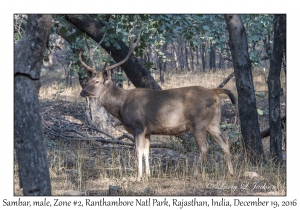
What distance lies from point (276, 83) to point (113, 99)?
2.91 m

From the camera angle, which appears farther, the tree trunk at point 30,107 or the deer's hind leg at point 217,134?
the deer's hind leg at point 217,134

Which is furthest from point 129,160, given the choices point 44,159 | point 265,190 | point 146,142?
point 44,159

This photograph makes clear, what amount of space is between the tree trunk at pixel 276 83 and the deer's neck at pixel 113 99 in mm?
2633

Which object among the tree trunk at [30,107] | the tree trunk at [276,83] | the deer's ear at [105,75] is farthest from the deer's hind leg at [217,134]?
the tree trunk at [30,107]

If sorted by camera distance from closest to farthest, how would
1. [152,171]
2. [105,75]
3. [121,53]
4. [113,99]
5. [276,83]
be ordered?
[152,171] < [276,83] < [113,99] < [105,75] < [121,53]

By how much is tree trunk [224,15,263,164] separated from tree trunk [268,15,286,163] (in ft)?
1.02

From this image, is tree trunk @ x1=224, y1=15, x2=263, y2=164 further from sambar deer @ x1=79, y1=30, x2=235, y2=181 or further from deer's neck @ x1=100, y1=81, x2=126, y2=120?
deer's neck @ x1=100, y1=81, x2=126, y2=120

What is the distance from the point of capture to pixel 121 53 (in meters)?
9.88

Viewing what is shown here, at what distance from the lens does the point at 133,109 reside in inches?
341

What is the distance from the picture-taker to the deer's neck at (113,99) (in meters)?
8.98

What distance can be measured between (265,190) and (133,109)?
2659 millimetres

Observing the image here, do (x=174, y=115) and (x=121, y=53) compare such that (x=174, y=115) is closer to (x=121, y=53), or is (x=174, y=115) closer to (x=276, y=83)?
(x=276, y=83)

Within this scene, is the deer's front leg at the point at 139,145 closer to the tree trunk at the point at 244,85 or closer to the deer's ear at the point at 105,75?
the deer's ear at the point at 105,75

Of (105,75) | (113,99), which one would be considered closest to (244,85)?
(113,99)
